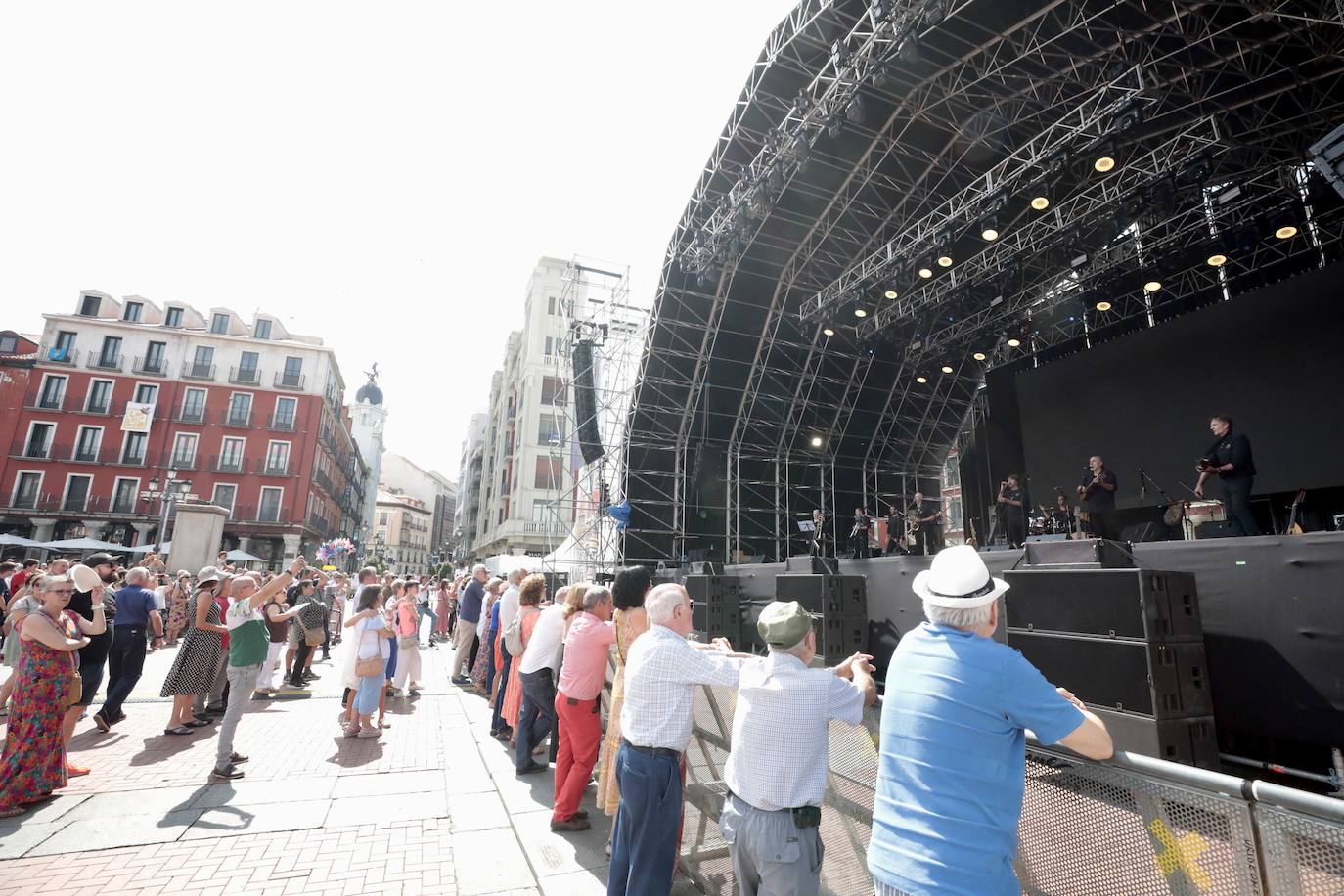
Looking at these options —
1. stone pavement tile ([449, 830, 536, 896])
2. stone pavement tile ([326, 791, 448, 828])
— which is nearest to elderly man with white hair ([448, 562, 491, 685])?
stone pavement tile ([326, 791, 448, 828])

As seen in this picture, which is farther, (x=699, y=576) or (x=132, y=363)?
(x=132, y=363)

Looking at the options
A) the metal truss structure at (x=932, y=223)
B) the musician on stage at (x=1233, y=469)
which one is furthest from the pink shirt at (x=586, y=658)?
the metal truss structure at (x=932, y=223)

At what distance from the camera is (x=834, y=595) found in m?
8.51

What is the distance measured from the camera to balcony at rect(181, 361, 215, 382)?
119 feet

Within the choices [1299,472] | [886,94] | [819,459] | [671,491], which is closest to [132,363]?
[671,491]

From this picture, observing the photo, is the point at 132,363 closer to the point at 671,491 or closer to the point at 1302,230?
the point at 671,491

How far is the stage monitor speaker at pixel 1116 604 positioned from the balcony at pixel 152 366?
1759 inches

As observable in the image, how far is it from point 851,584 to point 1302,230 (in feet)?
37.6

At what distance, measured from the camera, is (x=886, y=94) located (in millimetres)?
13008

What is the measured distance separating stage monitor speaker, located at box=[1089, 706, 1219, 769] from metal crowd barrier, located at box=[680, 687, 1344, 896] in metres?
2.86

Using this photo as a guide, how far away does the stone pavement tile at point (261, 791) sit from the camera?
517 cm

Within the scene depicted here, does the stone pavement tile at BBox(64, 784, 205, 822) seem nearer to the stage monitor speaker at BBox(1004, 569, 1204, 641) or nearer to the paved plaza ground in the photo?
the paved plaza ground

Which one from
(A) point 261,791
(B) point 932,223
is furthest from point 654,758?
(B) point 932,223

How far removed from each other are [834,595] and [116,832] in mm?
7452
